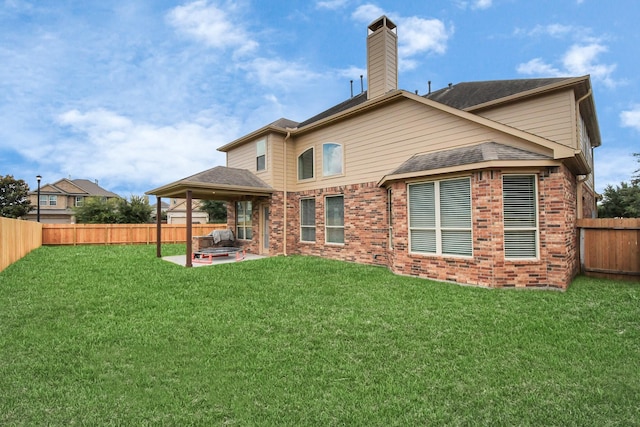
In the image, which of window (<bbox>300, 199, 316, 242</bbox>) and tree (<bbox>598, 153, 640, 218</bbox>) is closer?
window (<bbox>300, 199, 316, 242</bbox>)

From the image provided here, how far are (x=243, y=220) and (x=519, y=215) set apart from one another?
1146 centimetres

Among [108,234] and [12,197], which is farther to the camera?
[12,197]

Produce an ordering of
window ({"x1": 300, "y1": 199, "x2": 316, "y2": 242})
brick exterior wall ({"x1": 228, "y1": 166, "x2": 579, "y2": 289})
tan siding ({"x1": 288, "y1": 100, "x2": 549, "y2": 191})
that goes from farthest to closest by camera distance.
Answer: window ({"x1": 300, "y1": 199, "x2": 316, "y2": 242}), tan siding ({"x1": 288, "y1": 100, "x2": 549, "y2": 191}), brick exterior wall ({"x1": 228, "y1": 166, "x2": 579, "y2": 289})

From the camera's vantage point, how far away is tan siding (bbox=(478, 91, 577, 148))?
812cm

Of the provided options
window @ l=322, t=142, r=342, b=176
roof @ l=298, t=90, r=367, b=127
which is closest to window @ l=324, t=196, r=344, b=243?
window @ l=322, t=142, r=342, b=176

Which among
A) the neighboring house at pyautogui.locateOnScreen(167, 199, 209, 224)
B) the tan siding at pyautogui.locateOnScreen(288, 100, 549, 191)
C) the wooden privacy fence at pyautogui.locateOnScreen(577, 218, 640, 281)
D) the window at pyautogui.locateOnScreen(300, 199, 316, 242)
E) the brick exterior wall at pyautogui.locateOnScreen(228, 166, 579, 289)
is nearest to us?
the brick exterior wall at pyautogui.locateOnScreen(228, 166, 579, 289)

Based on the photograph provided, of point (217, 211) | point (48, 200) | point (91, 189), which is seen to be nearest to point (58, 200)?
point (48, 200)

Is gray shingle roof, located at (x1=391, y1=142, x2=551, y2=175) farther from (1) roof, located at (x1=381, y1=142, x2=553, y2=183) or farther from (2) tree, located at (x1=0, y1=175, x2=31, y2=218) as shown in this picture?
(2) tree, located at (x1=0, y1=175, x2=31, y2=218)

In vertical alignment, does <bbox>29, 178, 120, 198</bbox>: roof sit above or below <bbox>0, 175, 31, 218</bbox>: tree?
above

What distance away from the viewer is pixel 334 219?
38.2 feet

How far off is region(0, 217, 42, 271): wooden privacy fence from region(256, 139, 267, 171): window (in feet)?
28.1

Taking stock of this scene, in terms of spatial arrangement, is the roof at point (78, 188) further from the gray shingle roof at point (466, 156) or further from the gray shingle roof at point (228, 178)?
the gray shingle roof at point (466, 156)

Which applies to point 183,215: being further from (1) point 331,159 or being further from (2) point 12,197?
(1) point 331,159

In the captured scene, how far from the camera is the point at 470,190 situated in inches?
284
